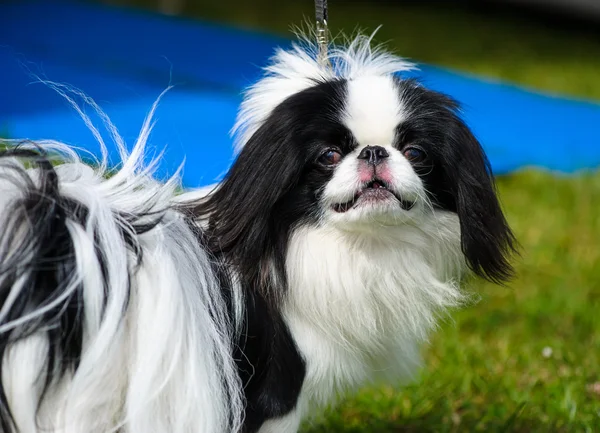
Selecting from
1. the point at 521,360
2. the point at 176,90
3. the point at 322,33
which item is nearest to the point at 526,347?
the point at 521,360

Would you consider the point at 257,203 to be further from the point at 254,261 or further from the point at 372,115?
the point at 372,115

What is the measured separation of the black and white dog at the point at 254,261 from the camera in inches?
58.9

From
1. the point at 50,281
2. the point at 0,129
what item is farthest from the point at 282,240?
the point at 0,129

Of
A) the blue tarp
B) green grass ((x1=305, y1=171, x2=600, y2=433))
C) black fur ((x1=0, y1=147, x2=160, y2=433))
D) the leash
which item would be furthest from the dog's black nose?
the blue tarp

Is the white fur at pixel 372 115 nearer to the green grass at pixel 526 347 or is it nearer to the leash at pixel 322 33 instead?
the leash at pixel 322 33

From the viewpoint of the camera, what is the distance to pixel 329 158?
174 cm

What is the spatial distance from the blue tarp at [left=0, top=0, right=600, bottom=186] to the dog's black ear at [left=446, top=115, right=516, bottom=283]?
204cm

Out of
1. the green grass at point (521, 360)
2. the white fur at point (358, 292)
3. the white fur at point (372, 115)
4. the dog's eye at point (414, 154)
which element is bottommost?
the green grass at point (521, 360)

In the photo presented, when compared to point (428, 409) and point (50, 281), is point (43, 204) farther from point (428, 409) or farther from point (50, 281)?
point (428, 409)

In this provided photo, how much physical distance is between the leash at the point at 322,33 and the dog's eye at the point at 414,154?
0.32 m

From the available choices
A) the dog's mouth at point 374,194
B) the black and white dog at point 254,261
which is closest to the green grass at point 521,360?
the black and white dog at point 254,261

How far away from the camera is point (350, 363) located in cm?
184

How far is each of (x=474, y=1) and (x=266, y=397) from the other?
8936 mm

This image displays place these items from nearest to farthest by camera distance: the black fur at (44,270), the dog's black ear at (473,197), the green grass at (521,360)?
the black fur at (44,270)
the dog's black ear at (473,197)
the green grass at (521,360)
